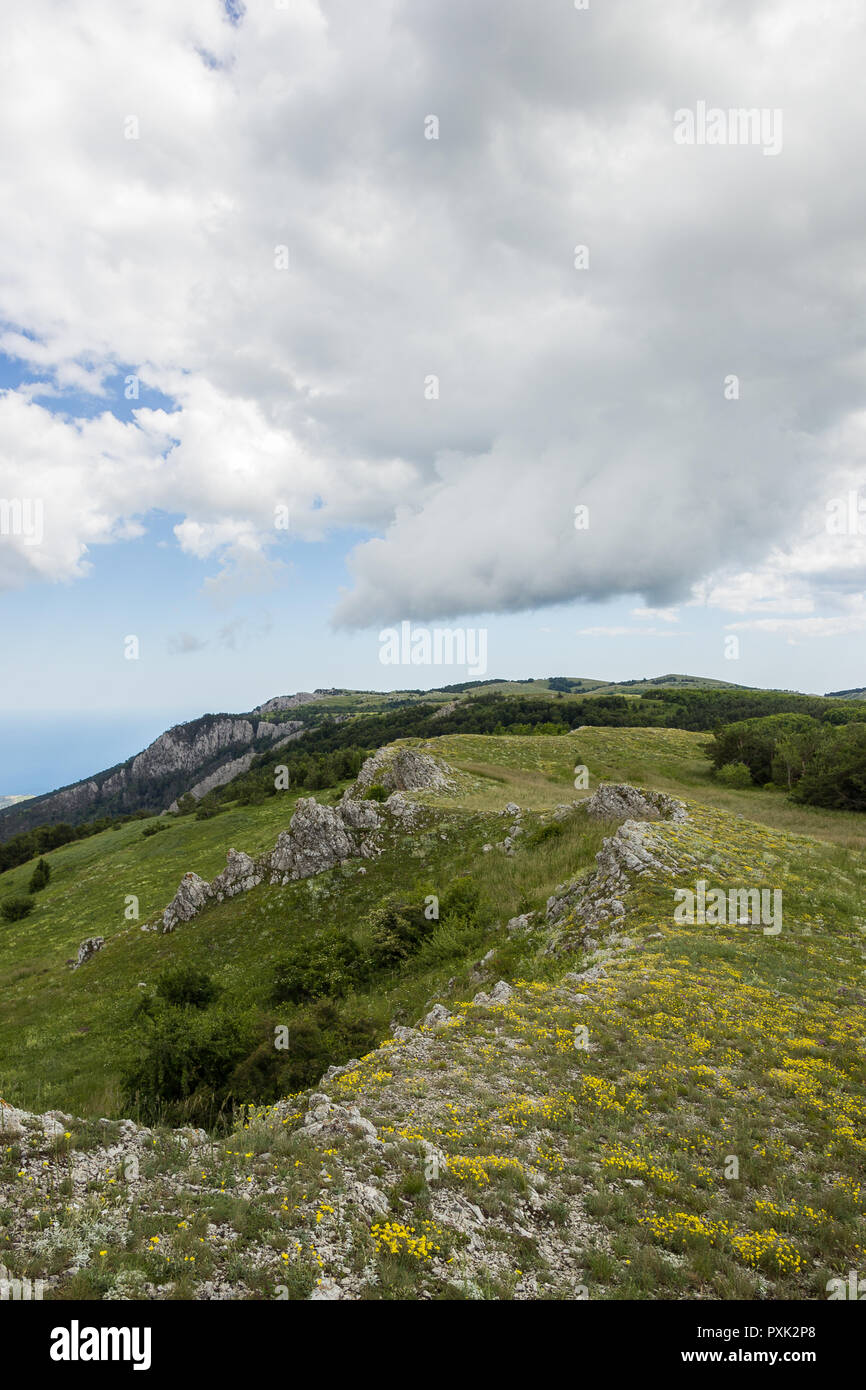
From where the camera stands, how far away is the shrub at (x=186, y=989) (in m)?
23.2

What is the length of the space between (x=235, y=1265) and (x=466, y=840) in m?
28.8

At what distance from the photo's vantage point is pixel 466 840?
34219 millimetres

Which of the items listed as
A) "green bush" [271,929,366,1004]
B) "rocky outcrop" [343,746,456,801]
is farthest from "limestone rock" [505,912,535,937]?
"rocky outcrop" [343,746,456,801]

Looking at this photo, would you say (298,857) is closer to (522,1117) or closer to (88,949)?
(88,949)

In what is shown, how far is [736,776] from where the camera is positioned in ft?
231

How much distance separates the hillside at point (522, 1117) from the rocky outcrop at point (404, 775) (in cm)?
1887

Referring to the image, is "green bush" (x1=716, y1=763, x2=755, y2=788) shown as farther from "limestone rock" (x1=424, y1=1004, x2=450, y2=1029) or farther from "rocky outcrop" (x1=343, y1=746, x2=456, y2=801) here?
"limestone rock" (x1=424, y1=1004, x2=450, y2=1029)

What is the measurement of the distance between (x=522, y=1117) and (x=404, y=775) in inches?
1539

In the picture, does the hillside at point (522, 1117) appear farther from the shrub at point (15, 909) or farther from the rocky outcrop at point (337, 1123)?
the shrub at point (15, 909)

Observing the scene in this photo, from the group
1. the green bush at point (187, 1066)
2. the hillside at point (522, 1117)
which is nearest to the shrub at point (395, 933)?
the hillside at point (522, 1117)

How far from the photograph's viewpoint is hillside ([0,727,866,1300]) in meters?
6.49

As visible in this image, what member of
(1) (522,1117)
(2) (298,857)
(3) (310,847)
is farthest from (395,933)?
(1) (522,1117)
